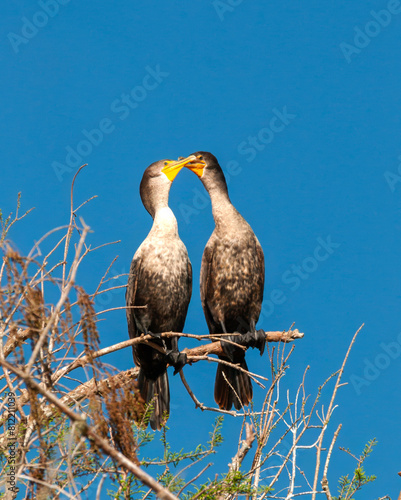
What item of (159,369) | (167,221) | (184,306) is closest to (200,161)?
(167,221)

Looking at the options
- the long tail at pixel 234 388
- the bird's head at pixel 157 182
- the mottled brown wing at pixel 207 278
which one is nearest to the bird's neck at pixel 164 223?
the bird's head at pixel 157 182

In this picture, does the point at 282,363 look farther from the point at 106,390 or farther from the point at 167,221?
the point at 167,221

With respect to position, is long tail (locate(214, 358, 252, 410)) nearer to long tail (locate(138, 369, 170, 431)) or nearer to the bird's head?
long tail (locate(138, 369, 170, 431))

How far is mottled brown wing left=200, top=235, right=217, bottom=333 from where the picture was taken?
19.1 feet

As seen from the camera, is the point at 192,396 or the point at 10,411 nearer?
the point at 10,411

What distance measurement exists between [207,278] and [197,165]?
1102 millimetres

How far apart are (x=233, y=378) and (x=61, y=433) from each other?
A: 287 centimetres

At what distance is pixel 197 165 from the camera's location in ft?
20.7

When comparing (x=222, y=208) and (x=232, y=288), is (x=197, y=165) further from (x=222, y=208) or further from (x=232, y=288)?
(x=232, y=288)

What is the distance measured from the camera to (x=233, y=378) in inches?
226

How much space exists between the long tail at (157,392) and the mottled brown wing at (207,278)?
623 mm

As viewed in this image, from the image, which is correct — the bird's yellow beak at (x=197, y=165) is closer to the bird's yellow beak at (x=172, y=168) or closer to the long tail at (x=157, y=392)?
the bird's yellow beak at (x=172, y=168)

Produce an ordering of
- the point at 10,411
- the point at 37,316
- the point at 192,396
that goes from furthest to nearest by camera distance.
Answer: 1. the point at 192,396
2. the point at 10,411
3. the point at 37,316

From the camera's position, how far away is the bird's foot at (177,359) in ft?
16.9
